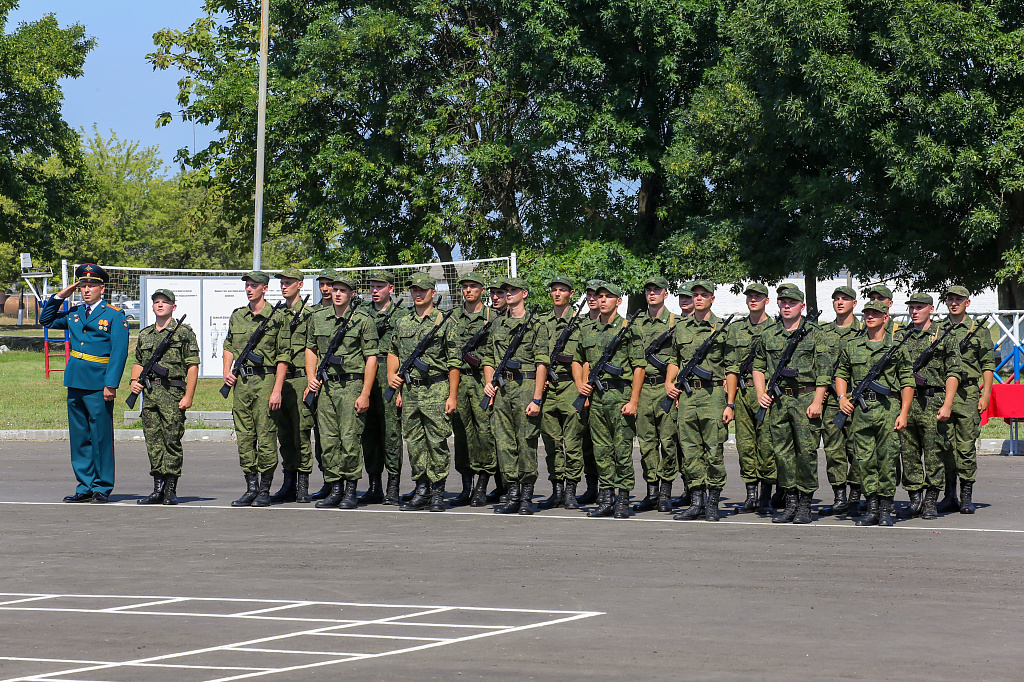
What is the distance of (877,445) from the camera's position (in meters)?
11.0

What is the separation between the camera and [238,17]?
39531mm

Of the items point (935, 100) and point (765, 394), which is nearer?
point (765, 394)

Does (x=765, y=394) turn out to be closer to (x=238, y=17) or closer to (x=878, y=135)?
(x=878, y=135)

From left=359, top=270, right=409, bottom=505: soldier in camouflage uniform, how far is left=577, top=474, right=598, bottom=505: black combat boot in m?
1.75

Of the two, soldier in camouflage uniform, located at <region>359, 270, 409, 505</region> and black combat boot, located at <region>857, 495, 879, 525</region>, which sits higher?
soldier in camouflage uniform, located at <region>359, 270, 409, 505</region>

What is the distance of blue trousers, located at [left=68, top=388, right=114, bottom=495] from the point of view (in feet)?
40.9

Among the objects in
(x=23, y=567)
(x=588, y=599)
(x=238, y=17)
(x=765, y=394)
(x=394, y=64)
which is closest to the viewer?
(x=588, y=599)

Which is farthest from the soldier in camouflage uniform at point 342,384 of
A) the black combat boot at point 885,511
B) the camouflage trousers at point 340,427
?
the black combat boot at point 885,511

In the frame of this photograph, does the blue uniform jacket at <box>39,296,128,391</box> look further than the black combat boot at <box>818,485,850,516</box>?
Yes

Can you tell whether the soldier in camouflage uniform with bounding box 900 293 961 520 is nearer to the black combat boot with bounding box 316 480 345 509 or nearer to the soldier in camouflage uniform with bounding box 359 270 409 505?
the soldier in camouflage uniform with bounding box 359 270 409 505

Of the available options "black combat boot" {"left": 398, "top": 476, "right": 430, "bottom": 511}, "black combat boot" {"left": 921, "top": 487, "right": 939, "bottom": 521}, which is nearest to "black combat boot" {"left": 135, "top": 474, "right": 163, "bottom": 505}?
"black combat boot" {"left": 398, "top": 476, "right": 430, "bottom": 511}

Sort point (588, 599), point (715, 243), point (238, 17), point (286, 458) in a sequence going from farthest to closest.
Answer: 1. point (238, 17)
2. point (715, 243)
3. point (286, 458)
4. point (588, 599)

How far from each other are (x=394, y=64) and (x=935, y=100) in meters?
14.8

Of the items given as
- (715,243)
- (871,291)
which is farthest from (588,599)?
(715,243)
